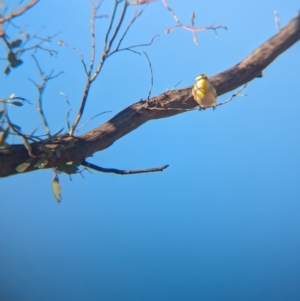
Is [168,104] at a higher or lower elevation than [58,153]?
higher

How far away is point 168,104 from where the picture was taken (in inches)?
38.5

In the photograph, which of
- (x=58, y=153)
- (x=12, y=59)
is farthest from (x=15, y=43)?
(x=58, y=153)

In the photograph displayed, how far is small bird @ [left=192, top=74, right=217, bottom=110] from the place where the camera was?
920 mm

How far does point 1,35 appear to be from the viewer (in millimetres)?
808

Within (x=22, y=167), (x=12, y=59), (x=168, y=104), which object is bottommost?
(x=22, y=167)

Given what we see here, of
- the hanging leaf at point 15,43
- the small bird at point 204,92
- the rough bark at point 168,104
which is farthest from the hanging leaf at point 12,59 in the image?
the small bird at point 204,92

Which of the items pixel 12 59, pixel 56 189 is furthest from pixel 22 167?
pixel 12 59

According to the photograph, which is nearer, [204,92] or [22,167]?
[22,167]

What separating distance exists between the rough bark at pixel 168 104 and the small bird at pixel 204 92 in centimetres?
5

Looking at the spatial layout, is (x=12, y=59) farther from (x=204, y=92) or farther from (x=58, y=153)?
(x=204, y=92)

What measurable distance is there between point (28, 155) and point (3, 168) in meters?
0.06

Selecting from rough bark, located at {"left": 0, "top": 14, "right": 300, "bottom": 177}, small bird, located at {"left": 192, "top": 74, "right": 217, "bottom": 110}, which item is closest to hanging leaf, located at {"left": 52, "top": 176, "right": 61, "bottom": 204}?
rough bark, located at {"left": 0, "top": 14, "right": 300, "bottom": 177}

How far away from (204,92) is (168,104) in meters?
0.10

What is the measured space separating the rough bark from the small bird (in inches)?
1.9
